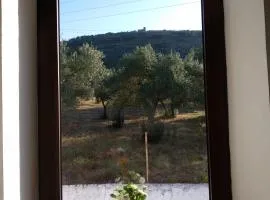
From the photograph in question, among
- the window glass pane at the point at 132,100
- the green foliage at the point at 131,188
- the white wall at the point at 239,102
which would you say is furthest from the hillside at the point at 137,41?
the green foliage at the point at 131,188

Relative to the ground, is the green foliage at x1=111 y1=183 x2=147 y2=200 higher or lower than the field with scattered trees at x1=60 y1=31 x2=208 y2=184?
lower

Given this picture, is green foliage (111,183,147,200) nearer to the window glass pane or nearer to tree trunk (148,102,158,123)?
the window glass pane

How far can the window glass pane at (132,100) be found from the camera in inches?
63.0

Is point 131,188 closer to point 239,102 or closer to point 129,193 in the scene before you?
point 129,193

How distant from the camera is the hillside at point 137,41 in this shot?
5.27 feet

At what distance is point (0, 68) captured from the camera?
1.48 meters

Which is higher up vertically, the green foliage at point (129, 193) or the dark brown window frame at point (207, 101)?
the dark brown window frame at point (207, 101)

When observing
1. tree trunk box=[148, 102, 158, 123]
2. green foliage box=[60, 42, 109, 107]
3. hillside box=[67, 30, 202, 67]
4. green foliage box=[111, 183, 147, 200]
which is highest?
hillside box=[67, 30, 202, 67]

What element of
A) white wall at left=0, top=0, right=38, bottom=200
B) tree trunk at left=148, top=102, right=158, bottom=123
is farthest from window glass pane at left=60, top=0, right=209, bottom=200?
white wall at left=0, top=0, right=38, bottom=200

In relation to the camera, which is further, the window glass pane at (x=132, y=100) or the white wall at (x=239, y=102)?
the window glass pane at (x=132, y=100)

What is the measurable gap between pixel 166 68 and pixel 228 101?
29 cm

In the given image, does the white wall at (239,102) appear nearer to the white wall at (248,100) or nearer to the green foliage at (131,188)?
the white wall at (248,100)

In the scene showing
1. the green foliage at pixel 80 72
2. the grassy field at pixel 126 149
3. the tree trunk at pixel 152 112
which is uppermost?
the green foliage at pixel 80 72

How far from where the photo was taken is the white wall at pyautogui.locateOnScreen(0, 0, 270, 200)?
145 centimetres
